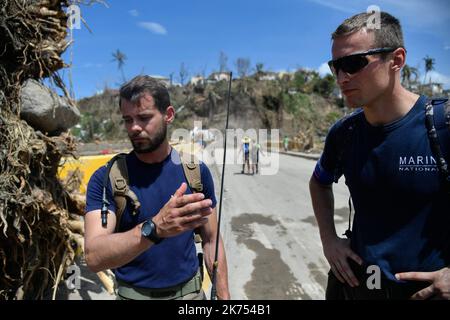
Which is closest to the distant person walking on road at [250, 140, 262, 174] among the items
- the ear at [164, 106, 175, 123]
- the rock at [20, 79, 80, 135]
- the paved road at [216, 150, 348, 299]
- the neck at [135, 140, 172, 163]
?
the paved road at [216, 150, 348, 299]

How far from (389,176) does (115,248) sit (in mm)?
1466

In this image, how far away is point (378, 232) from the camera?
180cm

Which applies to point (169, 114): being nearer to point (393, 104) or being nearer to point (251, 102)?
point (393, 104)

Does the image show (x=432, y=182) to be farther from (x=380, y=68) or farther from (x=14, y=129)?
(x=14, y=129)

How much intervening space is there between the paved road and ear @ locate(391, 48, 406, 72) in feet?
12.0

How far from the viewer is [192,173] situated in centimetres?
240

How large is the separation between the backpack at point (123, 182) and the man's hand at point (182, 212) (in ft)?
1.58

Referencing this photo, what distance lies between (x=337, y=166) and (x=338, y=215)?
713cm

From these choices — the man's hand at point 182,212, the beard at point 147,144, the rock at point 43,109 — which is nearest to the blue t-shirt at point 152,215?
the beard at point 147,144

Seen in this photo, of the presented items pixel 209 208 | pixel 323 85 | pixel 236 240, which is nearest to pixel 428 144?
pixel 209 208

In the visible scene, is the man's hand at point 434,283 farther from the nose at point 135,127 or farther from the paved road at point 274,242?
the paved road at point 274,242

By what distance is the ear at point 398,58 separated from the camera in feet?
5.77

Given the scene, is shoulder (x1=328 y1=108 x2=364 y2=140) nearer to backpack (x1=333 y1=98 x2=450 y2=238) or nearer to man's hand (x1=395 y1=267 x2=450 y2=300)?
backpack (x1=333 y1=98 x2=450 y2=238)

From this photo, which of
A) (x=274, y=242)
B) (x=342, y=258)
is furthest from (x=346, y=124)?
(x=274, y=242)
